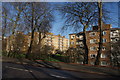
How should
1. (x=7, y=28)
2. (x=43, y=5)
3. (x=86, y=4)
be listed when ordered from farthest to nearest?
(x=7, y=28) < (x=43, y=5) < (x=86, y=4)

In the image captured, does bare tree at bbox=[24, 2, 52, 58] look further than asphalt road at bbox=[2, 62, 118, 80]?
Yes

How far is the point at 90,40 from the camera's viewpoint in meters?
41.6

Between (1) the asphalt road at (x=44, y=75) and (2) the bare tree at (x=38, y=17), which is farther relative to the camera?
(2) the bare tree at (x=38, y=17)

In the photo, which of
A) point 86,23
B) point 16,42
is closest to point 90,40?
point 16,42

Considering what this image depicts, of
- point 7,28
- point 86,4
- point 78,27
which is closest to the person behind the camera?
point 86,4

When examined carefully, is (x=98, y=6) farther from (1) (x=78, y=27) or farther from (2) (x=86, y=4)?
(1) (x=78, y=27)

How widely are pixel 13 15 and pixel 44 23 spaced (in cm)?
473

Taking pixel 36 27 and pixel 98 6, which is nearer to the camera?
pixel 98 6

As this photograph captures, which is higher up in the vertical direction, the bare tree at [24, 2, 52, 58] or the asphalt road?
the bare tree at [24, 2, 52, 58]

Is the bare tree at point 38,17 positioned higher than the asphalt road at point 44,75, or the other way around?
the bare tree at point 38,17

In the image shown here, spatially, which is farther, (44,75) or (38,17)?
(38,17)

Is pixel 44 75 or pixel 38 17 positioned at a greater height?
pixel 38 17

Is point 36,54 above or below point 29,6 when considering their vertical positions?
below

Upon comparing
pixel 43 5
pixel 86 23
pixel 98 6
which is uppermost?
pixel 43 5
